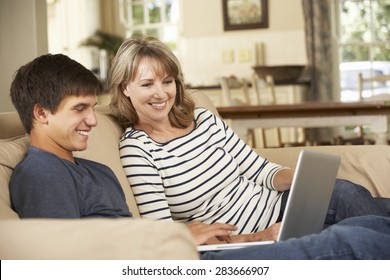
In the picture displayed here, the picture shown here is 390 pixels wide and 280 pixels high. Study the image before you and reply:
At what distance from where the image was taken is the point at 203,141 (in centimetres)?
222

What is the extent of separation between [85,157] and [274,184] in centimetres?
61

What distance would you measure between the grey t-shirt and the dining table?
2.70 meters

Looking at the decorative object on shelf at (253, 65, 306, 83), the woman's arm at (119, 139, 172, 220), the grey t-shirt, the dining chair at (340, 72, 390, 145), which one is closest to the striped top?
the woman's arm at (119, 139, 172, 220)

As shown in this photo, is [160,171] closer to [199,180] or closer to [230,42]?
[199,180]

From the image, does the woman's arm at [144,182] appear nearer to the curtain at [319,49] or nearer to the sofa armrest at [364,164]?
the sofa armrest at [364,164]

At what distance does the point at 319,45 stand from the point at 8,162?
638 cm

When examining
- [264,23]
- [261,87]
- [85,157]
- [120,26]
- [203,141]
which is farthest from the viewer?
[120,26]

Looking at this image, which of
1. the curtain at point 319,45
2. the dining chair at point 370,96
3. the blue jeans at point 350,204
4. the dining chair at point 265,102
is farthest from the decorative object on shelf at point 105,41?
the blue jeans at point 350,204

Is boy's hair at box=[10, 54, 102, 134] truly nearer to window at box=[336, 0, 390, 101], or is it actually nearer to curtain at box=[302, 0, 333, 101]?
curtain at box=[302, 0, 333, 101]

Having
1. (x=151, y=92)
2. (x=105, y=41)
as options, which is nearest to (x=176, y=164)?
(x=151, y=92)

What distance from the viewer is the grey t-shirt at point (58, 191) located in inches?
59.7

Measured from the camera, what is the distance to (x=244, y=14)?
8.05 metres
